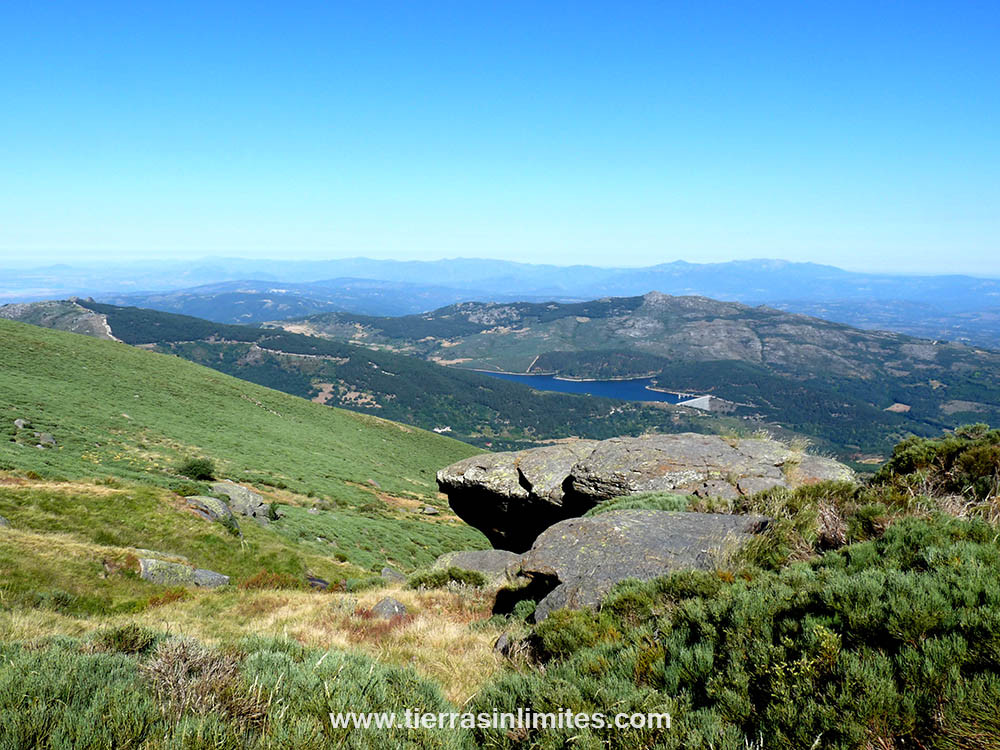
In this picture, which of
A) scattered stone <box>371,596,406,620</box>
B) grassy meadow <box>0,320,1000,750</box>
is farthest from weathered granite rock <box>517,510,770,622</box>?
scattered stone <box>371,596,406,620</box>

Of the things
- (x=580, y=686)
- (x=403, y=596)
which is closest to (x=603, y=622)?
(x=580, y=686)

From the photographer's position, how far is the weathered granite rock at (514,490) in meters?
20.0

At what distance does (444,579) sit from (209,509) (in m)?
13.4

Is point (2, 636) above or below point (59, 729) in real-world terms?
below

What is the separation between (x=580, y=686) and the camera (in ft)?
15.7

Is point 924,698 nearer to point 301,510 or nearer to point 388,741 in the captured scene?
point 388,741

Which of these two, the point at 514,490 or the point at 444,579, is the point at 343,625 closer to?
the point at 444,579

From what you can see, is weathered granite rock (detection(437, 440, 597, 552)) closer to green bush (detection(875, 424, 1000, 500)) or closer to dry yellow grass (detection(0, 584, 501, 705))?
dry yellow grass (detection(0, 584, 501, 705))

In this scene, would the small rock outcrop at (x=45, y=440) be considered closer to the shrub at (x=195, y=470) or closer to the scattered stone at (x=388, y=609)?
the shrub at (x=195, y=470)

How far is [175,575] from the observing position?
14.4 meters

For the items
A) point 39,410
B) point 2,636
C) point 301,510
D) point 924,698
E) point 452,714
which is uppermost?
point 924,698

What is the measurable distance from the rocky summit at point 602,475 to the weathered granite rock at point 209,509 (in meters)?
9.93

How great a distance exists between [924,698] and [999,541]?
2969 mm

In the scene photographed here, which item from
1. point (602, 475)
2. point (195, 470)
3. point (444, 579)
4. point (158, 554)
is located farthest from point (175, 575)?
point (195, 470)
